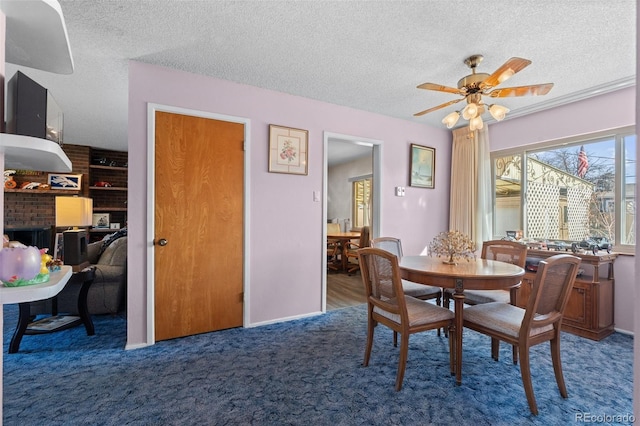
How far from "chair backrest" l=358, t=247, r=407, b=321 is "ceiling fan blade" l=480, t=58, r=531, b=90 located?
1423 mm

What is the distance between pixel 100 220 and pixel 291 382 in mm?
6097

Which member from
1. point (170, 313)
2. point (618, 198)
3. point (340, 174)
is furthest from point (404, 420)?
point (340, 174)

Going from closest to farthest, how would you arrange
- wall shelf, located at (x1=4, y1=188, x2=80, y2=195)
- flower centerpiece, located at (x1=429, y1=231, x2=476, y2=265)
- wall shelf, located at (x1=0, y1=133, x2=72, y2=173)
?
1. wall shelf, located at (x1=0, y1=133, x2=72, y2=173)
2. flower centerpiece, located at (x1=429, y1=231, x2=476, y2=265)
3. wall shelf, located at (x1=4, y1=188, x2=80, y2=195)

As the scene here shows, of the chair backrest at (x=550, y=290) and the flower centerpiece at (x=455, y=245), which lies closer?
the chair backrest at (x=550, y=290)

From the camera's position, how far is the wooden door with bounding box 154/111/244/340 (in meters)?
2.61

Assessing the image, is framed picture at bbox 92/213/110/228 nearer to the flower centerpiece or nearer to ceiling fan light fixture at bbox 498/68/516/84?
the flower centerpiece

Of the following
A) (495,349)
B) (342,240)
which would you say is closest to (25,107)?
(495,349)

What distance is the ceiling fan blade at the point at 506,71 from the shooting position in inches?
72.8

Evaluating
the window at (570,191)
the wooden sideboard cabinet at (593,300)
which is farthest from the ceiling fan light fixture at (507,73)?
the wooden sideboard cabinet at (593,300)

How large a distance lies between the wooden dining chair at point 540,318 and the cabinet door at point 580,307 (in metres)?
1.29

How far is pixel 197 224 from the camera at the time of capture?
2750 mm

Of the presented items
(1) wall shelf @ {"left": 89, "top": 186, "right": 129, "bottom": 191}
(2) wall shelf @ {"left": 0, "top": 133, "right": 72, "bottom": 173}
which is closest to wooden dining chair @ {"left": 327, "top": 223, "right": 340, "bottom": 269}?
(1) wall shelf @ {"left": 89, "top": 186, "right": 129, "bottom": 191}

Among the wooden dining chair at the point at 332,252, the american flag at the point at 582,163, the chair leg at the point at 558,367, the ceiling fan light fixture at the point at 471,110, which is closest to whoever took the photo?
the chair leg at the point at 558,367

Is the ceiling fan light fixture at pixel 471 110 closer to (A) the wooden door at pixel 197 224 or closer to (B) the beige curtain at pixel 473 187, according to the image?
(B) the beige curtain at pixel 473 187
